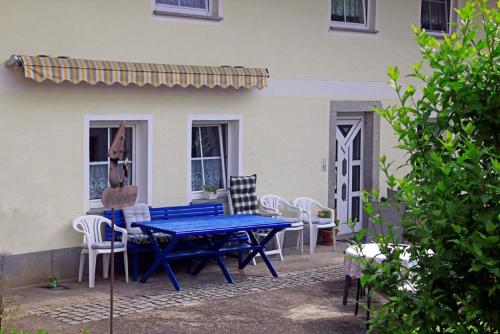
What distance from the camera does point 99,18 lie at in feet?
36.1

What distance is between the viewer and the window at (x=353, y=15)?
1427 cm

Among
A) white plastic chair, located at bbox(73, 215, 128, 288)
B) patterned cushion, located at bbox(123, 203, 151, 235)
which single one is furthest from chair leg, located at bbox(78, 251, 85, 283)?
patterned cushion, located at bbox(123, 203, 151, 235)

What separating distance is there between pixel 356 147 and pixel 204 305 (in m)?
6.13

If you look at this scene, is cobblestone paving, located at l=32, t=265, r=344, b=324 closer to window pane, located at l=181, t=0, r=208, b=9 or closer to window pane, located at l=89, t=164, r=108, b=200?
window pane, located at l=89, t=164, r=108, b=200

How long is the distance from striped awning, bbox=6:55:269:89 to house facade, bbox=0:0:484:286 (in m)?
0.24

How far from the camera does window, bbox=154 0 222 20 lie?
11.8 m

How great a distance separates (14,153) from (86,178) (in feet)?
3.47

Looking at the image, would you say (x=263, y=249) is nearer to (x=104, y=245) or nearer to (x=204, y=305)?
(x=204, y=305)

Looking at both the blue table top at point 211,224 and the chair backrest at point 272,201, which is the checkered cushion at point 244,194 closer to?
the chair backrest at point 272,201

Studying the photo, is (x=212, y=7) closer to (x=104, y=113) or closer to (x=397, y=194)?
(x=104, y=113)

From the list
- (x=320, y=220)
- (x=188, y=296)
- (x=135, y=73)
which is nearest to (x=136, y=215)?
(x=188, y=296)

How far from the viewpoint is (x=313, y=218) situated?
1345 cm

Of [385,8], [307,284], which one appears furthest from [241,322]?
[385,8]

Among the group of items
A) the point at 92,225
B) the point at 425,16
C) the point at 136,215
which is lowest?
the point at 92,225
